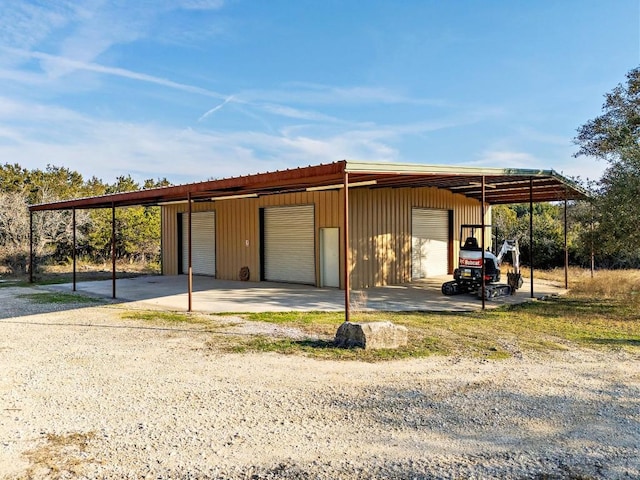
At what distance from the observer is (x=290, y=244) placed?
1478 centimetres

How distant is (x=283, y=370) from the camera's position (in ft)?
17.9

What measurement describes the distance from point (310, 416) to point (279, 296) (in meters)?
8.04

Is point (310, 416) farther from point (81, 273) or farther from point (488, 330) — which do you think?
point (81, 273)

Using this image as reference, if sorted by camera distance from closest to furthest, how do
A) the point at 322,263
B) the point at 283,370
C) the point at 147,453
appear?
the point at 147,453 < the point at 283,370 < the point at 322,263

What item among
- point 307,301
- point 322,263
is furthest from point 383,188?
point 307,301

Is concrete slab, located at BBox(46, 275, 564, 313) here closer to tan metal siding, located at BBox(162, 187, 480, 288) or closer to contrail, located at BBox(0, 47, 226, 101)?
tan metal siding, located at BBox(162, 187, 480, 288)

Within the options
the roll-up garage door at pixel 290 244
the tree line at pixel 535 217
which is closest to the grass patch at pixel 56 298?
the roll-up garage door at pixel 290 244

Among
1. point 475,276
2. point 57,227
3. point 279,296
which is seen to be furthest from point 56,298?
point 57,227

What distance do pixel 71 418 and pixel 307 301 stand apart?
24.0ft

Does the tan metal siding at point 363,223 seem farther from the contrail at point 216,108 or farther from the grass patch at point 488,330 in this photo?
the contrail at point 216,108

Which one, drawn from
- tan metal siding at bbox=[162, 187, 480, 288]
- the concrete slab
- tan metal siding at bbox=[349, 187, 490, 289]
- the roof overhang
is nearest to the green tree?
the roof overhang

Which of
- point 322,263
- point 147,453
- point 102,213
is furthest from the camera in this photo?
point 102,213

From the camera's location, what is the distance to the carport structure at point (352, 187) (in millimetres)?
7777

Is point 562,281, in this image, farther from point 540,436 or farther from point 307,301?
point 540,436
